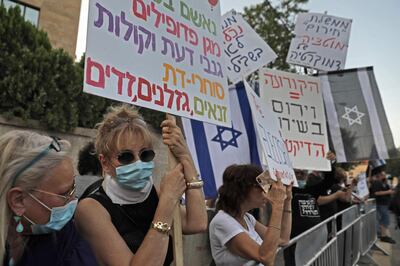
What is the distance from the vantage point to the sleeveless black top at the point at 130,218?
5.07ft

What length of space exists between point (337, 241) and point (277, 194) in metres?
2.42

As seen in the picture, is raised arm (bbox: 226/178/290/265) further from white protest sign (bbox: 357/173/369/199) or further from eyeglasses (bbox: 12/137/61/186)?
white protest sign (bbox: 357/173/369/199)

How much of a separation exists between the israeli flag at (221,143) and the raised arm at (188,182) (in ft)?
4.07

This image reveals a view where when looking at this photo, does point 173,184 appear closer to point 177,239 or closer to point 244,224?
point 177,239

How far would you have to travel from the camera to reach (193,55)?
7.14 feet

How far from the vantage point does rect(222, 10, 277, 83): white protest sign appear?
4.34m

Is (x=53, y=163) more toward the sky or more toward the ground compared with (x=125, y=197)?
more toward the sky

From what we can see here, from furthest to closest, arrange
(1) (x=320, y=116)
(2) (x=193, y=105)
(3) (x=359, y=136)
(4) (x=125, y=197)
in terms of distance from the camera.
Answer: (3) (x=359, y=136) → (1) (x=320, y=116) → (2) (x=193, y=105) → (4) (x=125, y=197)

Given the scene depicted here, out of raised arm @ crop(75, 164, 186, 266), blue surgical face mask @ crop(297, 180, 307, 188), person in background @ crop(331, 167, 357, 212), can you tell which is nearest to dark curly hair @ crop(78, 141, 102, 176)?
raised arm @ crop(75, 164, 186, 266)

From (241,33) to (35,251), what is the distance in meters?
3.70

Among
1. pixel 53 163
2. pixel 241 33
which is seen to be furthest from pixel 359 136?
pixel 53 163

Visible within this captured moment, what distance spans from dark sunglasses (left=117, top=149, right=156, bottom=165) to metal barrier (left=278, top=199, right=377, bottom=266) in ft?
4.43

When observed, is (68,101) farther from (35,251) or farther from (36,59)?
(35,251)

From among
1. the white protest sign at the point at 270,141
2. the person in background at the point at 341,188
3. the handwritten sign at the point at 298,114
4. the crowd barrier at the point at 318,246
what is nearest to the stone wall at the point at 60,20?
the person in background at the point at 341,188
